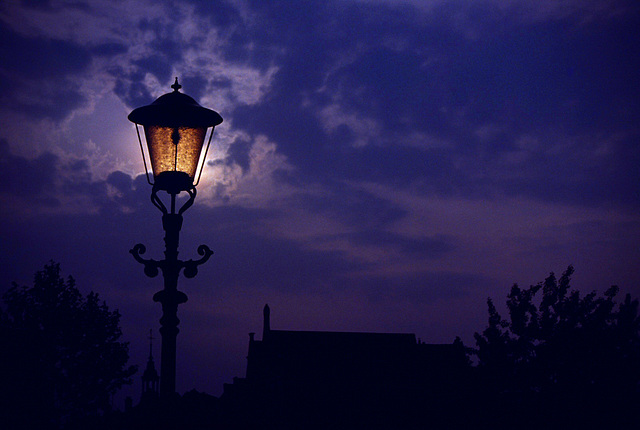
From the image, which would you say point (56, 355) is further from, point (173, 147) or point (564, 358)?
point (173, 147)

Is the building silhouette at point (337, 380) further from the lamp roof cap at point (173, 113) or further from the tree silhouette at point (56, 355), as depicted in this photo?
the lamp roof cap at point (173, 113)

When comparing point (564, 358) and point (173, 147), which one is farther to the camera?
point (564, 358)

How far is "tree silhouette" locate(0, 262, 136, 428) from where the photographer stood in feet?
124

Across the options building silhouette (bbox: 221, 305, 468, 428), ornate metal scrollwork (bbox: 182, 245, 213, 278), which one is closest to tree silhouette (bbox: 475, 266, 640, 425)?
building silhouette (bbox: 221, 305, 468, 428)

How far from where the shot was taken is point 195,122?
7.12m

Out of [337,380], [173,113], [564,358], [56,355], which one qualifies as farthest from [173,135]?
[337,380]

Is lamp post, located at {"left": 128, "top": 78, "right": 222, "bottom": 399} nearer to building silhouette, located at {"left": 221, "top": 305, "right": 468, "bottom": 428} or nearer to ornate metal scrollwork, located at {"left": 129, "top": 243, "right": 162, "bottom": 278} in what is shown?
ornate metal scrollwork, located at {"left": 129, "top": 243, "right": 162, "bottom": 278}

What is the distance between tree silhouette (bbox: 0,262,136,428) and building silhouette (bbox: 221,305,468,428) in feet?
36.5

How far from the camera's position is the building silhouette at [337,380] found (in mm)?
44250

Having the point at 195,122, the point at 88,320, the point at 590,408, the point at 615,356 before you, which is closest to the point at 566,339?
the point at 615,356

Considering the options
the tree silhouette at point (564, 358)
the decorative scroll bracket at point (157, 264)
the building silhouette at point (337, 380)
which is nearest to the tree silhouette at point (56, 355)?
the building silhouette at point (337, 380)

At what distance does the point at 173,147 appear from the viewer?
23.4ft

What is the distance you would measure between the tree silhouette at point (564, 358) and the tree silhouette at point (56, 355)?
24203mm

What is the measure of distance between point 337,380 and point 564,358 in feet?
87.4
